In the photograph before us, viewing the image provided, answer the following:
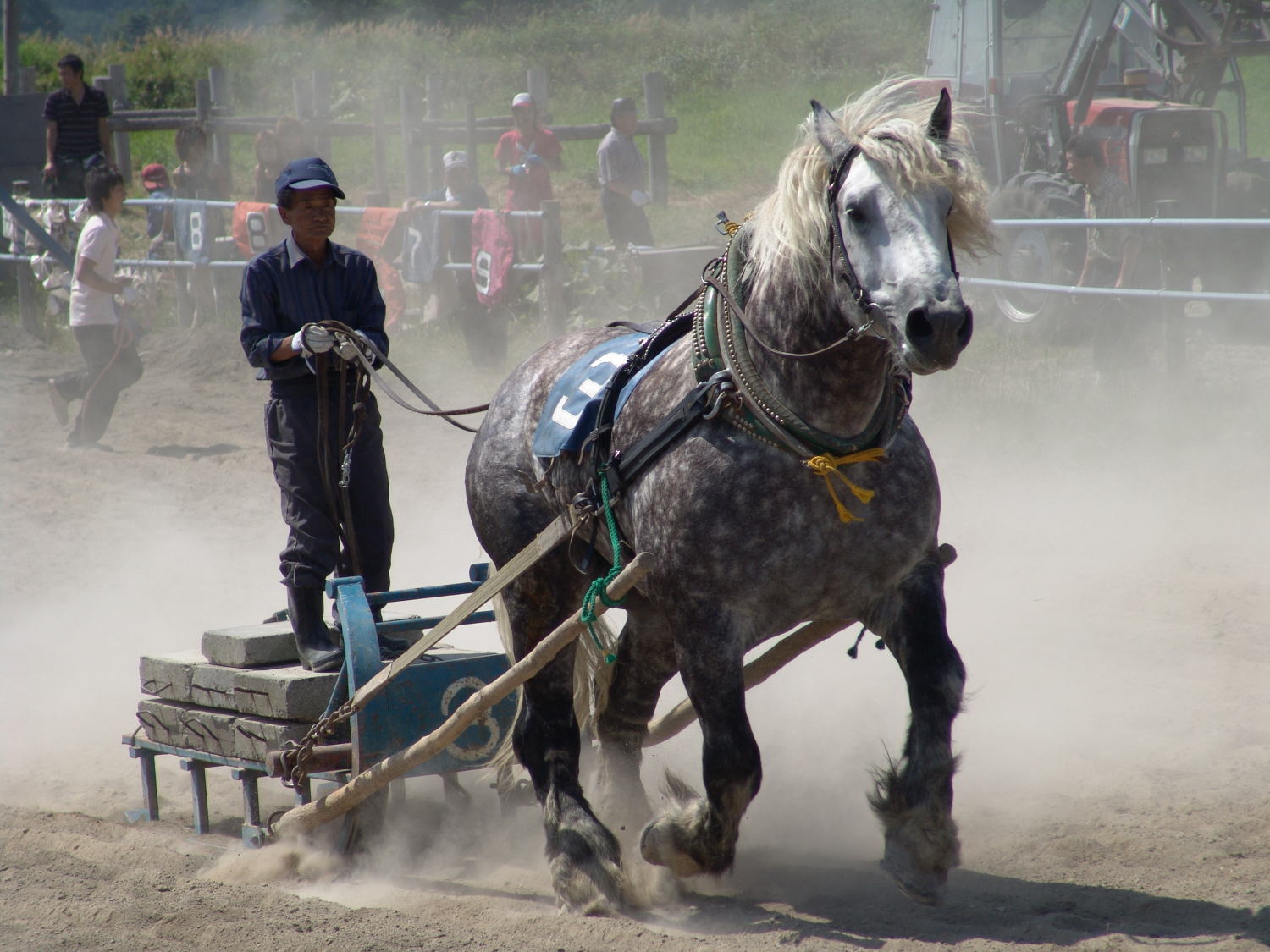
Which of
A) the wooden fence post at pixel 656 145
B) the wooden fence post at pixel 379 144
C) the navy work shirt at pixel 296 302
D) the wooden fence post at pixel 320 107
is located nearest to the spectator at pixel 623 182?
the wooden fence post at pixel 656 145

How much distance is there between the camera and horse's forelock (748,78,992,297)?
2859 mm

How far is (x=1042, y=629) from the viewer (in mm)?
5789

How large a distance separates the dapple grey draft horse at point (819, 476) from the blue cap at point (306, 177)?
1375 mm

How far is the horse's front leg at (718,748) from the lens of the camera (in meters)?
3.15

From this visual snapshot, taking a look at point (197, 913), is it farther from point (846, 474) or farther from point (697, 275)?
point (697, 275)

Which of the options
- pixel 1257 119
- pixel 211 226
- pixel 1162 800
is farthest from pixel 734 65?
pixel 1162 800

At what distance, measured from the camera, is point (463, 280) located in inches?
471

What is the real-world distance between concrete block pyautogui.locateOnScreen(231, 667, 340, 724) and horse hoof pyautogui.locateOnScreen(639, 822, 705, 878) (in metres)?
1.27

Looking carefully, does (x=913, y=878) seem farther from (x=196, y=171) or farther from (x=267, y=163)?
(x=196, y=171)

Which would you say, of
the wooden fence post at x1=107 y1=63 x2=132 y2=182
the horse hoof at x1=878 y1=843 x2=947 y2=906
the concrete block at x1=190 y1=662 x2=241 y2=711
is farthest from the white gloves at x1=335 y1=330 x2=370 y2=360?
the wooden fence post at x1=107 y1=63 x2=132 y2=182

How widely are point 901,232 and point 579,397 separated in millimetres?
1207

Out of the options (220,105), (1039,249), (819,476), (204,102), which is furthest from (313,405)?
(220,105)

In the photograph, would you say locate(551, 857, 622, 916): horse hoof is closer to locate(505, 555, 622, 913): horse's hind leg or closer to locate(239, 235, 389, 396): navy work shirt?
locate(505, 555, 622, 913): horse's hind leg

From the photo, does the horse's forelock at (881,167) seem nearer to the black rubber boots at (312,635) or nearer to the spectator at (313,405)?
the spectator at (313,405)
